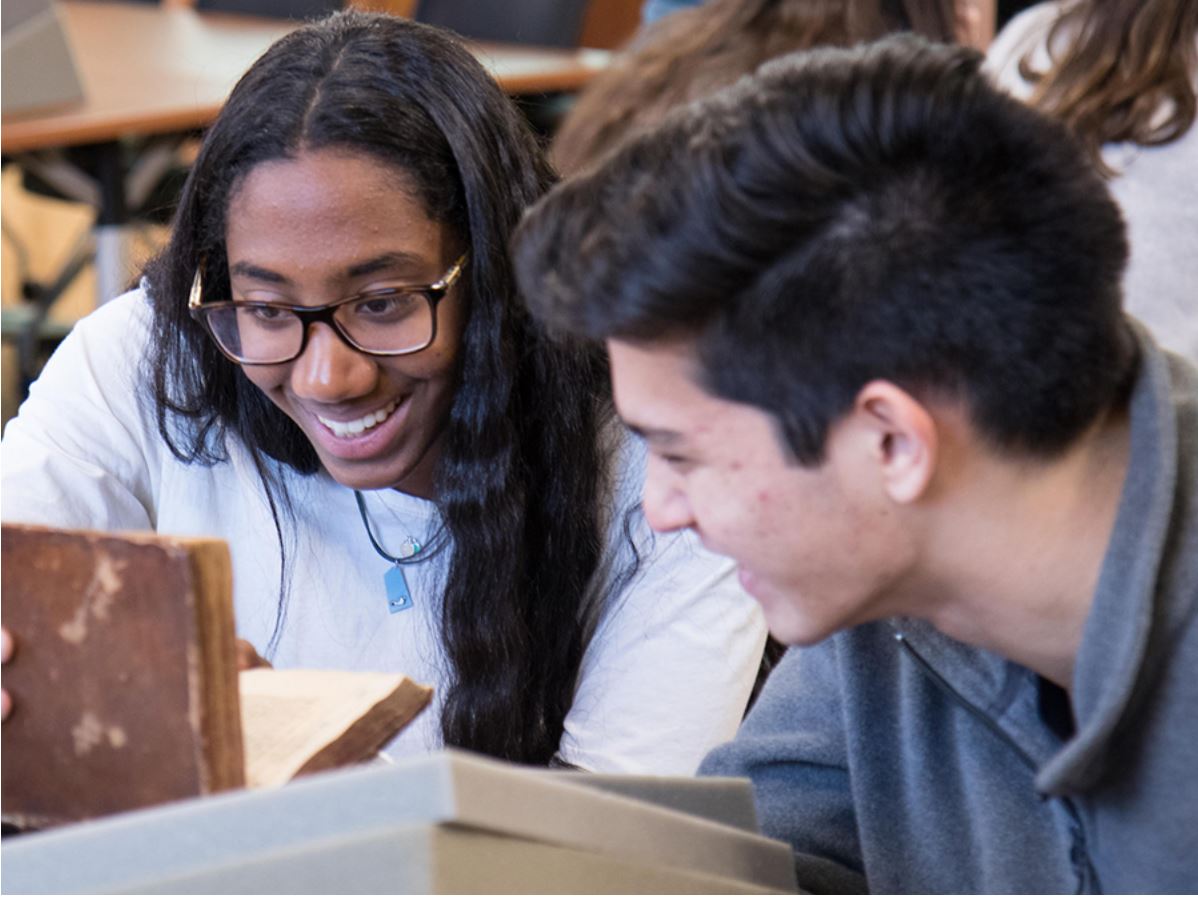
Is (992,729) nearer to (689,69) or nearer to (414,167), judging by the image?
(414,167)

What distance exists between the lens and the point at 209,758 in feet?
2.82

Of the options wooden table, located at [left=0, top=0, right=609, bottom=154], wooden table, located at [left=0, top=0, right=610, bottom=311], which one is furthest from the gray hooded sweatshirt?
wooden table, located at [left=0, top=0, right=610, bottom=311]

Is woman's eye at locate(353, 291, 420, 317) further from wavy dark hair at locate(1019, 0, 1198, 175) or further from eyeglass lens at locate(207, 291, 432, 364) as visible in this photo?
wavy dark hair at locate(1019, 0, 1198, 175)

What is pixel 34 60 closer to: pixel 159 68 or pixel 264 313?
pixel 159 68

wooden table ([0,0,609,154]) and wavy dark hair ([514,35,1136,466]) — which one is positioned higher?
wavy dark hair ([514,35,1136,466])

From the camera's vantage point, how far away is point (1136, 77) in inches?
76.8

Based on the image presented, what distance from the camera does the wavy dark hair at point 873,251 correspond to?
35.6 inches

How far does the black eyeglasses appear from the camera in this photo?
51.6 inches

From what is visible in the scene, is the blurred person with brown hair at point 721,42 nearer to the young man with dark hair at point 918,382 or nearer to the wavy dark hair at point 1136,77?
the wavy dark hair at point 1136,77

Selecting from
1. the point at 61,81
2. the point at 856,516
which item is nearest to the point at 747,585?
the point at 856,516

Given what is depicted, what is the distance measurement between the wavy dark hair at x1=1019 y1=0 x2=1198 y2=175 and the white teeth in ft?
3.15

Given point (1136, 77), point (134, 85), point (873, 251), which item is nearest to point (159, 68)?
point (134, 85)

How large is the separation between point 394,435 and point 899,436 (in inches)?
22.4

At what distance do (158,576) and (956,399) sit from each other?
433mm
